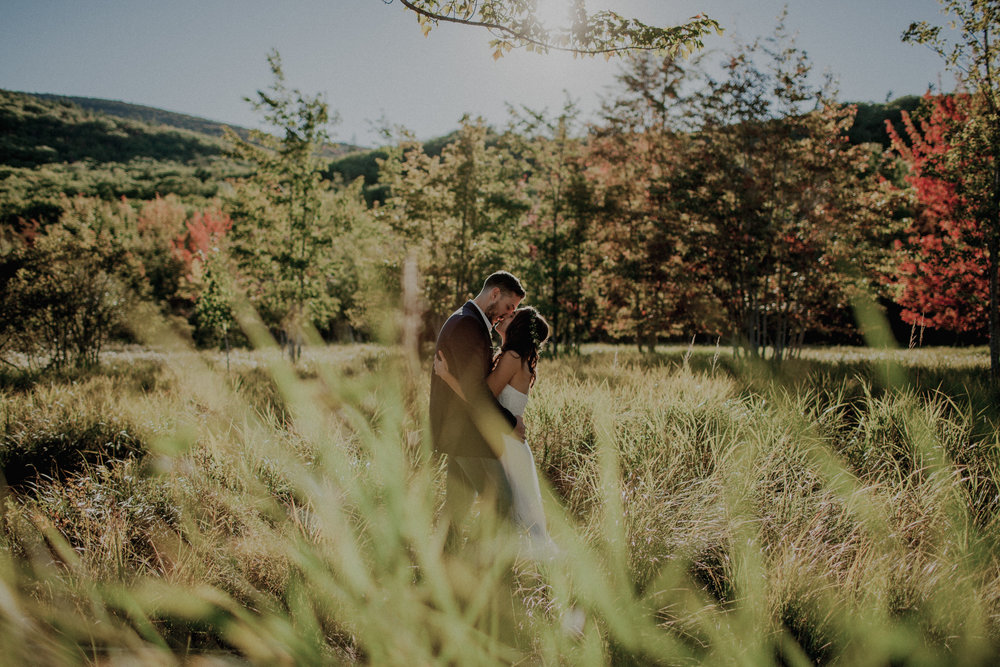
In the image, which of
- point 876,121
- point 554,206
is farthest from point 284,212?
point 876,121

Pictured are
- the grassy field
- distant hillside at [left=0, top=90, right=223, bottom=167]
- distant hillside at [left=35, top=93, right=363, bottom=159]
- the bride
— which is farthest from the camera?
distant hillside at [left=35, top=93, right=363, bottom=159]

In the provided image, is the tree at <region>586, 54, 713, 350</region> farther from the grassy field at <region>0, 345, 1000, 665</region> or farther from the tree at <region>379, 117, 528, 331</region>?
the grassy field at <region>0, 345, 1000, 665</region>

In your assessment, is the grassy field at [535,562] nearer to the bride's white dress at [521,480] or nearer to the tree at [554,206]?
the bride's white dress at [521,480]

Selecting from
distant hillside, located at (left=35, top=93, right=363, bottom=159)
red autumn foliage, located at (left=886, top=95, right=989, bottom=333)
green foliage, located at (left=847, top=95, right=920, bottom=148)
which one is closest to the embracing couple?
Answer: red autumn foliage, located at (left=886, top=95, right=989, bottom=333)

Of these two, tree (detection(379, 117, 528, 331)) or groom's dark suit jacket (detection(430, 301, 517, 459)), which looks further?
tree (detection(379, 117, 528, 331))

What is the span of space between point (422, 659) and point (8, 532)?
3.14 metres

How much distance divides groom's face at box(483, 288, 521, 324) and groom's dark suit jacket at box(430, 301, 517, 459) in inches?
6.3

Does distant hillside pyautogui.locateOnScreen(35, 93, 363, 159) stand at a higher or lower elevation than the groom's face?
higher

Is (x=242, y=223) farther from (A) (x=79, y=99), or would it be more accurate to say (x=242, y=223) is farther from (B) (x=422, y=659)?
(A) (x=79, y=99)

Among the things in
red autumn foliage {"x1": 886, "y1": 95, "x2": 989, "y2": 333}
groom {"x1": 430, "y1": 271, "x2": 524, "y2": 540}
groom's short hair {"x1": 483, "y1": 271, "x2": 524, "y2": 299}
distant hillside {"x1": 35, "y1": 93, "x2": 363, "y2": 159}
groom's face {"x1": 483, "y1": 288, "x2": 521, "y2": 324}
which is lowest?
groom {"x1": 430, "y1": 271, "x2": 524, "y2": 540}

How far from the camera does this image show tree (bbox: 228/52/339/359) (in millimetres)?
11500

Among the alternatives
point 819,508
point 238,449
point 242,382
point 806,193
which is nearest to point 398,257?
point 242,382

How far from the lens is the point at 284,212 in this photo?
12016 millimetres

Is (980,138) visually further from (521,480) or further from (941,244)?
(521,480)
